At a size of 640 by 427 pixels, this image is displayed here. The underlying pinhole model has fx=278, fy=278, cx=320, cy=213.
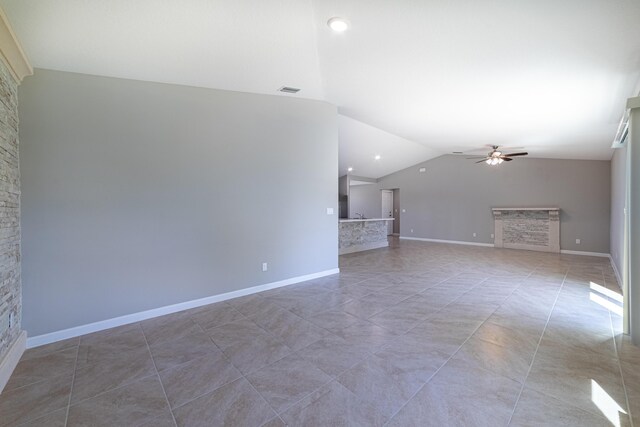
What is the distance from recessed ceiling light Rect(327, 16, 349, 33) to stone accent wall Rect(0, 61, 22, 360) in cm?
277

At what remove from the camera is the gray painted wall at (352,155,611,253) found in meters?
7.42

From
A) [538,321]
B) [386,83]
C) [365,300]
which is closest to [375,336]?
[365,300]

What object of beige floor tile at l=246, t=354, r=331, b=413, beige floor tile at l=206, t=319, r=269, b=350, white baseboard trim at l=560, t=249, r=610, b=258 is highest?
white baseboard trim at l=560, t=249, r=610, b=258

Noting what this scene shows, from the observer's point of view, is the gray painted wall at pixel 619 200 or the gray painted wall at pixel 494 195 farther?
the gray painted wall at pixel 494 195

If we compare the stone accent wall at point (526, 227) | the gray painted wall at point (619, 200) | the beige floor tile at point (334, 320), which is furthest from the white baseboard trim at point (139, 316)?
the stone accent wall at point (526, 227)

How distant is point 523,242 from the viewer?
8516 millimetres

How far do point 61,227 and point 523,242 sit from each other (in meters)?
10.6

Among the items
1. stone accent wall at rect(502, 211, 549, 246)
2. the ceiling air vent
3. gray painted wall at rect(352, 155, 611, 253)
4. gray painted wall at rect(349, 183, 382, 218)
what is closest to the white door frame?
gray painted wall at rect(349, 183, 382, 218)

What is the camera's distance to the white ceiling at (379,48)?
2.24 m

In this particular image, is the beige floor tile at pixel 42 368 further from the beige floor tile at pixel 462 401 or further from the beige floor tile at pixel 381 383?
the beige floor tile at pixel 462 401

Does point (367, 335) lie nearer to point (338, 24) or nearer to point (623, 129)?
point (338, 24)

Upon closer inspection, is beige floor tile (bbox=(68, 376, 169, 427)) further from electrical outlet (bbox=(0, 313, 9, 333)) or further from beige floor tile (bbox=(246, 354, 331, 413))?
electrical outlet (bbox=(0, 313, 9, 333))

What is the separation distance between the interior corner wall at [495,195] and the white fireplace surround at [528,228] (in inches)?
6.9

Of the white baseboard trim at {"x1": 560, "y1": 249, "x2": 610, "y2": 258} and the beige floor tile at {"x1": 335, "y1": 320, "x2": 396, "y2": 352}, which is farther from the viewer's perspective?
the white baseboard trim at {"x1": 560, "y1": 249, "x2": 610, "y2": 258}
